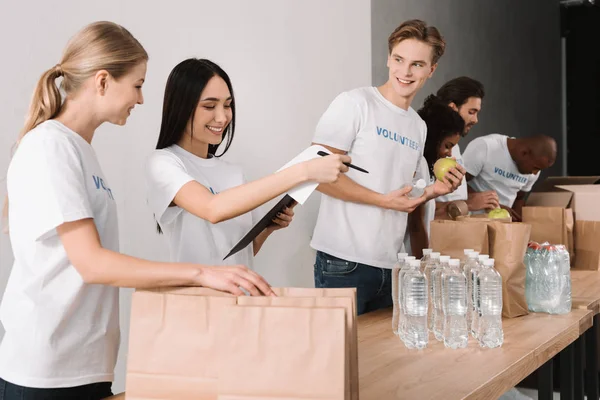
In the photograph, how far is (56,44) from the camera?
209 cm

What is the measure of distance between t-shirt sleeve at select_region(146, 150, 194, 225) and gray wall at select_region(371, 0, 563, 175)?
7.76ft

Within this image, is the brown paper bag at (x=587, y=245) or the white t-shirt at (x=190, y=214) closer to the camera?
the white t-shirt at (x=190, y=214)

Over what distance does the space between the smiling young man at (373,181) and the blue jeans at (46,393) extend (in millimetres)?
1045

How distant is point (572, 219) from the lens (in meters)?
3.21

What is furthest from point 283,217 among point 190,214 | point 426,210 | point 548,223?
point 548,223

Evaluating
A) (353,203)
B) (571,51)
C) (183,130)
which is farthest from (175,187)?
(571,51)

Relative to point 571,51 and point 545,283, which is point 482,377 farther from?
point 571,51

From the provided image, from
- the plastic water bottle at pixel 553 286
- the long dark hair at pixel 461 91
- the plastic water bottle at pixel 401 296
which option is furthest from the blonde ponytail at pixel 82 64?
the long dark hair at pixel 461 91

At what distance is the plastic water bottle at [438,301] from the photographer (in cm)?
167

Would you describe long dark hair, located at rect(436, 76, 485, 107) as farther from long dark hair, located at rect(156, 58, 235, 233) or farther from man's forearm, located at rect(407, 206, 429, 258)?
long dark hair, located at rect(156, 58, 235, 233)

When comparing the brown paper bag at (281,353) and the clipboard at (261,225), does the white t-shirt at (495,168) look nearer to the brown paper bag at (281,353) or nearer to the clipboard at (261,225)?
the clipboard at (261,225)

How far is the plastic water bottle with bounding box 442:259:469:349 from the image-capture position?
1609 millimetres

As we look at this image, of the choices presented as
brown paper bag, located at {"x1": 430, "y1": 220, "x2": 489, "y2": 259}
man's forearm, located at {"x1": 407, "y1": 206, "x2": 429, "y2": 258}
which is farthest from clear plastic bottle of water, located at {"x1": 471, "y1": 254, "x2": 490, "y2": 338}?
man's forearm, located at {"x1": 407, "y1": 206, "x2": 429, "y2": 258}

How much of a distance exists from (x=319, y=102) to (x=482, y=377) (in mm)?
2220
